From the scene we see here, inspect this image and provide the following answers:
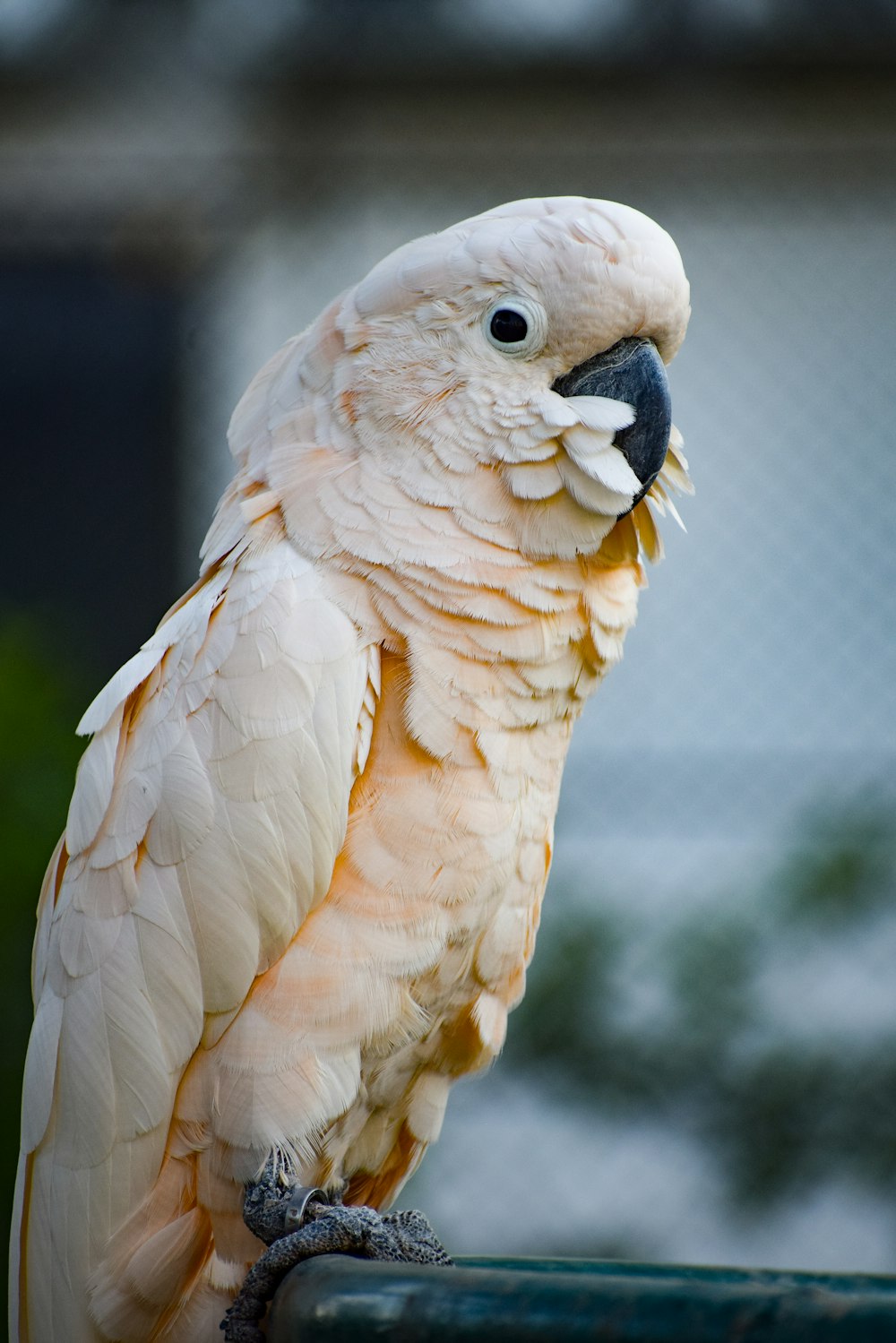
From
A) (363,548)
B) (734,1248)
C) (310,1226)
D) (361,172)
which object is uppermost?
(361,172)

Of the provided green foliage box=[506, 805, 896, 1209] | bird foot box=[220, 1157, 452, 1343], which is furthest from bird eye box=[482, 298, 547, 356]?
green foliage box=[506, 805, 896, 1209]

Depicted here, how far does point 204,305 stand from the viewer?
299 centimetres

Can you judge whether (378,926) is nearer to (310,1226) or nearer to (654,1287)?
(310,1226)

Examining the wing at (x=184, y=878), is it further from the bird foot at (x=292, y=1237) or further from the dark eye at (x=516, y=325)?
the dark eye at (x=516, y=325)

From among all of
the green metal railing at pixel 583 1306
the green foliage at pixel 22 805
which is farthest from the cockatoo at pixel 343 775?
the green foliage at pixel 22 805

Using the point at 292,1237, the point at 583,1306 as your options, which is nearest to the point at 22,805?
the point at 292,1237

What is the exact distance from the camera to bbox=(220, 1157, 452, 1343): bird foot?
1.03m

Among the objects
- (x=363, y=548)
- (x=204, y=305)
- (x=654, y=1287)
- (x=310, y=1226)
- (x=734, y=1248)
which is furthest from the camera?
(x=204, y=305)

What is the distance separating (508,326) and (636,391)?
0.14m

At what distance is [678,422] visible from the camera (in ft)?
9.40

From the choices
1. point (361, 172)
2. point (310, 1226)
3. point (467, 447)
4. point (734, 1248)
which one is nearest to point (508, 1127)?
point (734, 1248)

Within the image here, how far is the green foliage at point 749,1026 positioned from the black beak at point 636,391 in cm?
179

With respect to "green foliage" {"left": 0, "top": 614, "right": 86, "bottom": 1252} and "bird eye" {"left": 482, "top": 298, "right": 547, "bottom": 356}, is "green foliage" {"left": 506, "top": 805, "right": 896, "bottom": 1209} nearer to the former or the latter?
"green foliage" {"left": 0, "top": 614, "right": 86, "bottom": 1252}

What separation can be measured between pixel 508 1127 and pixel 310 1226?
1.97 m
